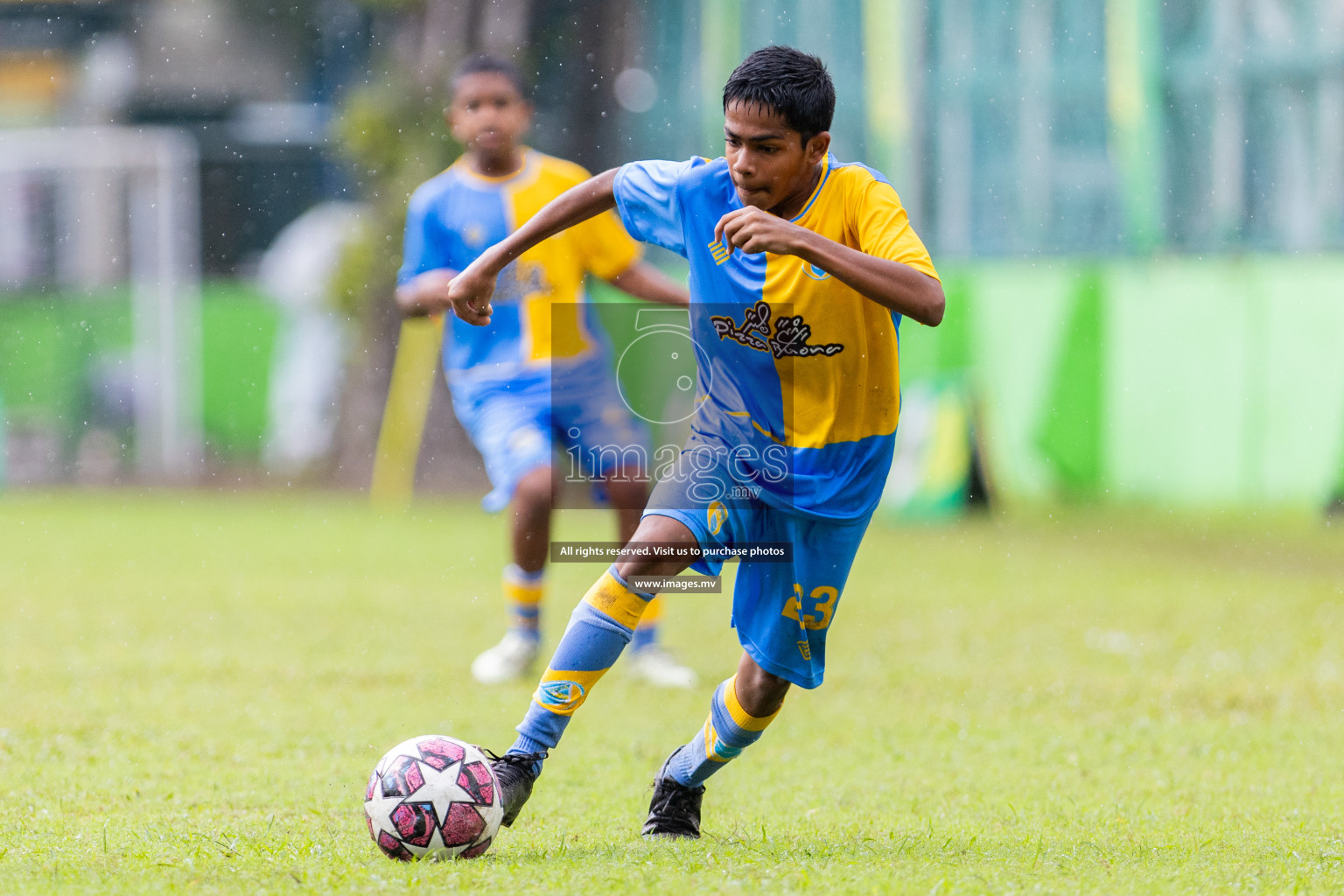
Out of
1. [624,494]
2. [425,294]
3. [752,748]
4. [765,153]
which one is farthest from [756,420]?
[624,494]

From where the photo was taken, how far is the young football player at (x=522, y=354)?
6855 mm

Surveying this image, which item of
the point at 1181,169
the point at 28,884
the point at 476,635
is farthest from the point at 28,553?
the point at 1181,169

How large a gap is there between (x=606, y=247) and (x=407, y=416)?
10157mm

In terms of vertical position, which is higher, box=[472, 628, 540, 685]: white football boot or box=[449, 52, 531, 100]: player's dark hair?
box=[449, 52, 531, 100]: player's dark hair

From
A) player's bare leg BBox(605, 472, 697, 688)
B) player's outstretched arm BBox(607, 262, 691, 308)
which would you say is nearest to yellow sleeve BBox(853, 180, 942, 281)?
player's outstretched arm BBox(607, 262, 691, 308)

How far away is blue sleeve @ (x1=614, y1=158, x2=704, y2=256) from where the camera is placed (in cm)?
415

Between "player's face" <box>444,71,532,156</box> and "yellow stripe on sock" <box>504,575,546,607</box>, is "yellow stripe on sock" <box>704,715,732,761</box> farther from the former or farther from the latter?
"player's face" <box>444,71,532,156</box>

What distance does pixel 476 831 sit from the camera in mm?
3670

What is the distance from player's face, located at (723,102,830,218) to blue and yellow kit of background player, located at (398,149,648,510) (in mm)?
3080

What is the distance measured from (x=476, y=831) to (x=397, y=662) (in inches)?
146

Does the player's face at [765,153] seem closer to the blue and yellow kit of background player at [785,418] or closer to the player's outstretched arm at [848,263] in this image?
the blue and yellow kit of background player at [785,418]

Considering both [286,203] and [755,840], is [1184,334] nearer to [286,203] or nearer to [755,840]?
[755,840]

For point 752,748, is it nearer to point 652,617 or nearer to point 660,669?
point 660,669

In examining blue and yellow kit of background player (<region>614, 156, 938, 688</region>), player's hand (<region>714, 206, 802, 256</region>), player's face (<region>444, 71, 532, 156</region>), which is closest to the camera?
player's hand (<region>714, 206, 802, 256</region>)
